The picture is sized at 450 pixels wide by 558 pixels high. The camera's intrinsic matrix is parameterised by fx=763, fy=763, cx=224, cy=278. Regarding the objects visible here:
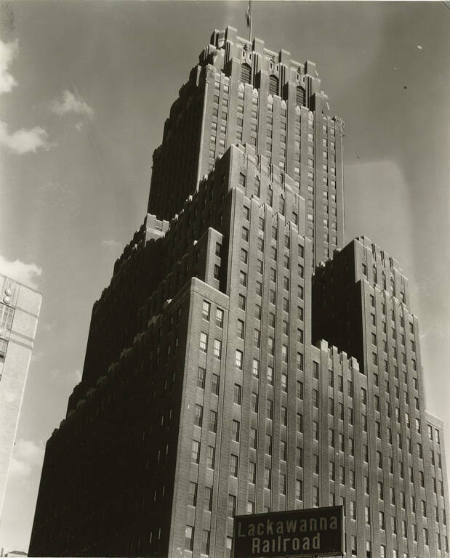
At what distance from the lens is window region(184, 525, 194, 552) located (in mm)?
74062

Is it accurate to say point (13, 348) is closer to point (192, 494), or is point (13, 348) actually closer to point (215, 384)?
point (215, 384)

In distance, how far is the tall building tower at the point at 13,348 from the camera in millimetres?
71562

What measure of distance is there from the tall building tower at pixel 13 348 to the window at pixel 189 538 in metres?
18.2

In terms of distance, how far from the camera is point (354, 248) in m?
123

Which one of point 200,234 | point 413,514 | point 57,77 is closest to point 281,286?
point 200,234

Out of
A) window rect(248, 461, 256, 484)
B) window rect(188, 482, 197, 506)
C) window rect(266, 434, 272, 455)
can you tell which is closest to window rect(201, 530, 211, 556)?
window rect(188, 482, 197, 506)

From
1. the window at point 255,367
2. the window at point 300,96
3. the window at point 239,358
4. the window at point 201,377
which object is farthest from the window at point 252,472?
the window at point 300,96

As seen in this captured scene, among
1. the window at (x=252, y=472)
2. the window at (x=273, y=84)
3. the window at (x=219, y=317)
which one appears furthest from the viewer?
the window at (x=273, y=84)

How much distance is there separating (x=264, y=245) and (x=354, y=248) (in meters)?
27.1

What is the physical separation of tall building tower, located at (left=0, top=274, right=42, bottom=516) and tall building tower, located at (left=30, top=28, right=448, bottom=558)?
1621cm

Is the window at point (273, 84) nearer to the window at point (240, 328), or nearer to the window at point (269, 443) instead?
the window at point (240, 328)

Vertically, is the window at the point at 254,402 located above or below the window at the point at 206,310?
below

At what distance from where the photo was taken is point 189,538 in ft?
245

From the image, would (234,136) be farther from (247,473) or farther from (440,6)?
(440,6)
